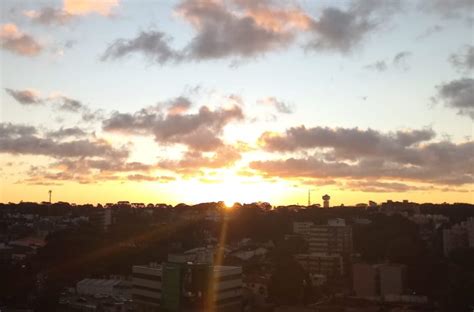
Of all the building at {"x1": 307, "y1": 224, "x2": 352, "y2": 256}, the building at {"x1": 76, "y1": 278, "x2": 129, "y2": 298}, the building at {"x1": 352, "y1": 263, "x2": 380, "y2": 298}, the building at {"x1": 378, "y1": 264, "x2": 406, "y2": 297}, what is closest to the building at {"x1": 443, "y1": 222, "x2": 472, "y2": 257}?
the building at {"x1": 307, "y1": 224, "x2": 352, "y2": 256}

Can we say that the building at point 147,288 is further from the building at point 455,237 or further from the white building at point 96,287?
the building at point 455,237

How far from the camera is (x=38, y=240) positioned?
168ft

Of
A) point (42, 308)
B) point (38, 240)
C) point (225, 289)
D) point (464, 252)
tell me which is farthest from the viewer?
point (38, 240)

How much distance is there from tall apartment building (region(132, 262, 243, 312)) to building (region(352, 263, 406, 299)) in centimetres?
679

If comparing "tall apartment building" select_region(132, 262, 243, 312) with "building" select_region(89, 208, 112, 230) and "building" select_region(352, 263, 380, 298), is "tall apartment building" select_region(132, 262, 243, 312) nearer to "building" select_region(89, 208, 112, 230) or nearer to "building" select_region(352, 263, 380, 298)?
"building" select_region(352, 263, 380, 298)

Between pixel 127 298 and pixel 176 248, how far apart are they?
15.1 meters

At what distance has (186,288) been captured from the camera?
2141cm

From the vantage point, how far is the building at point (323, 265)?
32375mm

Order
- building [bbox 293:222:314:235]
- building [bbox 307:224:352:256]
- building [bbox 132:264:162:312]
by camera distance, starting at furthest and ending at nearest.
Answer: building [bbox 293:222:314:235]
building [bbox 307:224:352:256]
building [bbox 132:264:162:312]

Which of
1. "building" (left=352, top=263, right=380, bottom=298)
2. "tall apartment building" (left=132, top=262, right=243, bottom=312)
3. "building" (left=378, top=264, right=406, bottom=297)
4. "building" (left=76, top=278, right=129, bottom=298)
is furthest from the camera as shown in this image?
"building" (left=352, top=263, right=380, bottom=298)

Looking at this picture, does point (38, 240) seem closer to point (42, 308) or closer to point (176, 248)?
point (176, 248)

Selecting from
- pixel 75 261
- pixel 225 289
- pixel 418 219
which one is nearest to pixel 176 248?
pixel 75 261

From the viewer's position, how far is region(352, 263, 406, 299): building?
2617cm

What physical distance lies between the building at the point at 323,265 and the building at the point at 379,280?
5.50 meters
